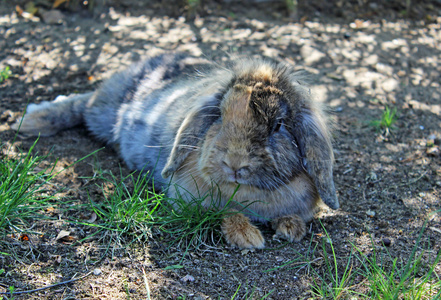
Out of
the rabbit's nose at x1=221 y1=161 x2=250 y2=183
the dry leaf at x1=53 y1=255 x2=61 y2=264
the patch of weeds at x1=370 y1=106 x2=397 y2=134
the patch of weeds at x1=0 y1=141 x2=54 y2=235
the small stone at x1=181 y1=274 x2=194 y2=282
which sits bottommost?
the small stone at x1=181 y1=274 x2=194 y2=282

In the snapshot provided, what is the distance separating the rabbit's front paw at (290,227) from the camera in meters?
3.50

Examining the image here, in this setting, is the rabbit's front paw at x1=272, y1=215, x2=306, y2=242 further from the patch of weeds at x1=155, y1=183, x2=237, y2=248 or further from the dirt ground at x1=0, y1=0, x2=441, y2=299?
the patch of weeds at x1=155, y1=183, x2=237, y2=248

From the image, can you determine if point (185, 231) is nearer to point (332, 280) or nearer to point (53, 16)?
point (332, 280)

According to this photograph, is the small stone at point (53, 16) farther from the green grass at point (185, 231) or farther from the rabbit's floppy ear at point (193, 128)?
the rabbit's floppy ear at point (193, 128)

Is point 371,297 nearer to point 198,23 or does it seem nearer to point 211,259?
point 211,259

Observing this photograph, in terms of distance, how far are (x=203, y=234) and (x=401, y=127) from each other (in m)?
3.08

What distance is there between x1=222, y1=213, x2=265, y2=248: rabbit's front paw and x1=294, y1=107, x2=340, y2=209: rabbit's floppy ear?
23.5 inches

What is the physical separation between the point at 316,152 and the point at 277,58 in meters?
3.29

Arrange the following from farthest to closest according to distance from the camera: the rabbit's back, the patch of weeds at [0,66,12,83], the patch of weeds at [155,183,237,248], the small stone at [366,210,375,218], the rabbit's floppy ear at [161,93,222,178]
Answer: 1. the patch of weeds at [0,66,12,83]
2. the rabbit's back
3. the small stone at [366,210,375,218]
4. the rabbit's floppy ear at [161,93,222,178]
5. the patch of weeds at [155,183,237,248]

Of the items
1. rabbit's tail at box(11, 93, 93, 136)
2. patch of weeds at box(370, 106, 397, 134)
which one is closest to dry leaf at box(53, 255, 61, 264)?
rabbit's tail at box(11, 93, 93, 136)

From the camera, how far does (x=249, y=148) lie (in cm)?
306

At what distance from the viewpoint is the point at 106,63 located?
242 inches

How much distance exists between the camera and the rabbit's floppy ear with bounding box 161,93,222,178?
347cm

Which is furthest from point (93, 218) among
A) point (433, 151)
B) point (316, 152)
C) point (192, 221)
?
point (433, 151)
